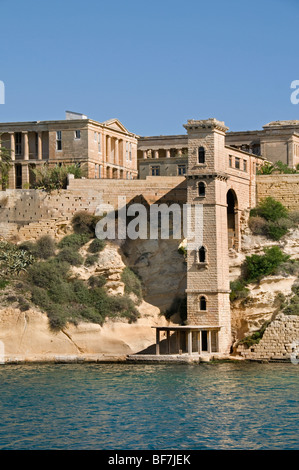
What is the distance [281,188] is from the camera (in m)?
64.4

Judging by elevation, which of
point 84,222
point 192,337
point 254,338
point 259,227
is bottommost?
point 254,338

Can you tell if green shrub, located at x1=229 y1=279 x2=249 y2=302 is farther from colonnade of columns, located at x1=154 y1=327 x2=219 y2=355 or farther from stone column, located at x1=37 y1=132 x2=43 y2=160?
stone column, located at x1=37 y1=132 x2=43 y2=160

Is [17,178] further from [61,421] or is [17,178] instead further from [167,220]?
[61,421]

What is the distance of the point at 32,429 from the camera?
1505 inches

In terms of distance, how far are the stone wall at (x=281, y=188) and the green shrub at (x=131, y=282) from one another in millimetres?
9219

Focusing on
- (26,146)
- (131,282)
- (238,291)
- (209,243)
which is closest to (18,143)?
(26,146)

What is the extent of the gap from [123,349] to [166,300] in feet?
14.1

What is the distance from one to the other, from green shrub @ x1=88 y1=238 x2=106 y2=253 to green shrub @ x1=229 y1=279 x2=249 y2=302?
7.50 meters

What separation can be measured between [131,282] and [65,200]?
642 cm

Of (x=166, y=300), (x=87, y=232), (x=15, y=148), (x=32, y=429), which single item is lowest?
(x=32, y=429)

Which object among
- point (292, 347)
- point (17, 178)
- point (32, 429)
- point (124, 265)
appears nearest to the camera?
point (32, 429)

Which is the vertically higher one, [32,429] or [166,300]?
[166,300]

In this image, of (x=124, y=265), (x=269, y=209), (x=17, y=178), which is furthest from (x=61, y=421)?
(x=17, y=178)

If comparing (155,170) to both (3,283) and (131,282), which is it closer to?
(131,282)
